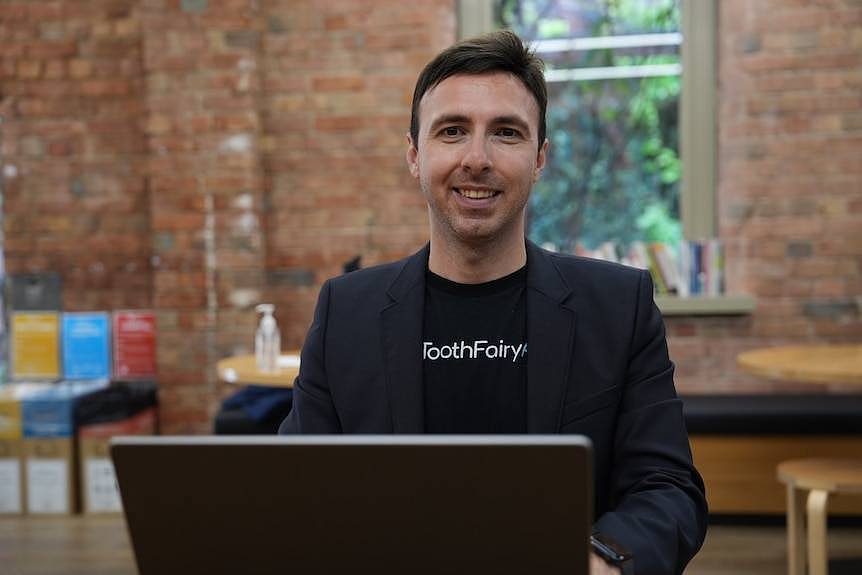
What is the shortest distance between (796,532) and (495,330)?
2128 mm

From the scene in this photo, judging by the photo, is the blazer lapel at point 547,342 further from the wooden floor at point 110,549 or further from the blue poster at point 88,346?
the blue poster at point 88,346

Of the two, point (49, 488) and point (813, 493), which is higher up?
point (813, 493)

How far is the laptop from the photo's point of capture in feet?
2.31

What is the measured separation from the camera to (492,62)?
1.35 metres

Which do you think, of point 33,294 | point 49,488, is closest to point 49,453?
point 49,488

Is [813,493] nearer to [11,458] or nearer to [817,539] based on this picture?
[817,539]

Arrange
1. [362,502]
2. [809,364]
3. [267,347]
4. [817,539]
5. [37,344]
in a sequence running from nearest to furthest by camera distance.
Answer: [362,502]
[817,539]
[809,364]
[267,347]
[37,344]

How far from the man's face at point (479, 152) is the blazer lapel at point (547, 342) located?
0.35ft

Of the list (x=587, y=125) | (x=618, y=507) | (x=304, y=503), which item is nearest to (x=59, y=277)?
(x=587, y=125)

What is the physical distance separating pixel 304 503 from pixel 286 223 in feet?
13.2

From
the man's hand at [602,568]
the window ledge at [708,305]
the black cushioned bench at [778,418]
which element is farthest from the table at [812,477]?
the man's hand at [602,568]

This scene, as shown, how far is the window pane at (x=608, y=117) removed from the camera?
4.62m

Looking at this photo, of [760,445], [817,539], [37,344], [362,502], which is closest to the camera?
[362,502]

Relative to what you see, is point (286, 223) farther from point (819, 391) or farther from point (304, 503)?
point (304, 503)
